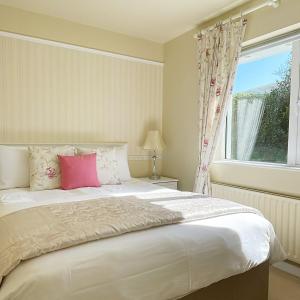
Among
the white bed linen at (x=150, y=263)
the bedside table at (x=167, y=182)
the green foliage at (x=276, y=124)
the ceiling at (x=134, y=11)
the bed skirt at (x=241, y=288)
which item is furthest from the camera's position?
the bedside table at (x=167, y=182)

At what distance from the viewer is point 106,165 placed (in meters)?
2.69

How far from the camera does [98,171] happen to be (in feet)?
8.62

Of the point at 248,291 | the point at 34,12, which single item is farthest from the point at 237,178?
the point at 34,12

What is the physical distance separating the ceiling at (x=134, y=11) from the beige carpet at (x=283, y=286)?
2.44 meters

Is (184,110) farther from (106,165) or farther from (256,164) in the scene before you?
(106,165)

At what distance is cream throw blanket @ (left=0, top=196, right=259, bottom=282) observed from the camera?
1.11 m

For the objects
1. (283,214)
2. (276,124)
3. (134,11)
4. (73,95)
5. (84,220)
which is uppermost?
(134,11)

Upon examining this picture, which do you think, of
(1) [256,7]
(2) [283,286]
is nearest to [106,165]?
(2) [283,286]

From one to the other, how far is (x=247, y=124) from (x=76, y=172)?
178 centimetres

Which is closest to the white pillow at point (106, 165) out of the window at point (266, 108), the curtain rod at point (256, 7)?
the window at point (266, 108)

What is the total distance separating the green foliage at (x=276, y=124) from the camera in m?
2.45

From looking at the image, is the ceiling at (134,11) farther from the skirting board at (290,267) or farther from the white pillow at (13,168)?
the skirting board at (290,267)

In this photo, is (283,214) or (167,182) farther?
(167,182)

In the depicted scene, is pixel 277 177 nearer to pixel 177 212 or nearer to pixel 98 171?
pixel 177 212
